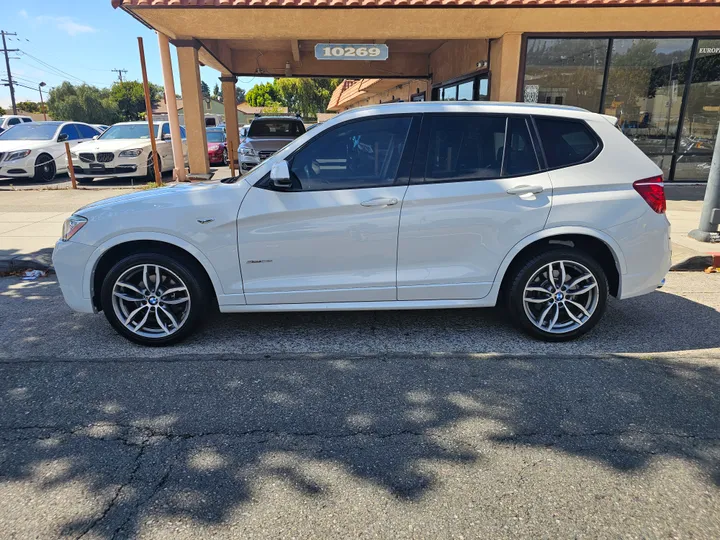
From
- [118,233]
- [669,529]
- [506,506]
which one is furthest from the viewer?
[118,233]

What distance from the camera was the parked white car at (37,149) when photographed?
13086 millimetres

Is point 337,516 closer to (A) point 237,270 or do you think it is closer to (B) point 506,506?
(B) point 506,506

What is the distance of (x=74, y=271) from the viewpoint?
393 centimetres

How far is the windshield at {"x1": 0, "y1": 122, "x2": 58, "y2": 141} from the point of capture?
14.1 m

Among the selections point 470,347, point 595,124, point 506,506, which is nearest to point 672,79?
point 595,124

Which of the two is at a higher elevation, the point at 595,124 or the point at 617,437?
the point at 595,124

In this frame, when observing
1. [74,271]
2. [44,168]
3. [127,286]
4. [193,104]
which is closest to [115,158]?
[44,168]

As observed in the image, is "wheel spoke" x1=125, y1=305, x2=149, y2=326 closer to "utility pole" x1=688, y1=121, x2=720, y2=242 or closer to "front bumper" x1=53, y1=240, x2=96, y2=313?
"front bumper" x1=53, y1=240, x2=96, y2=313

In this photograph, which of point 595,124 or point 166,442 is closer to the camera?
point 166,442

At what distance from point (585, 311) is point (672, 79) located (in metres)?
9.28

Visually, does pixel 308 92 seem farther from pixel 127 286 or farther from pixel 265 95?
pixel 127 286

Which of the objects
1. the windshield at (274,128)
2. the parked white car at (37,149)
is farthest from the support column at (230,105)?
the parked white car at (37,149)

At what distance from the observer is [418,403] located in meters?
3.20

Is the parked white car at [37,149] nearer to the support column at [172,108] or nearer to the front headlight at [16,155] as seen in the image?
the front headlight at [16,155]
